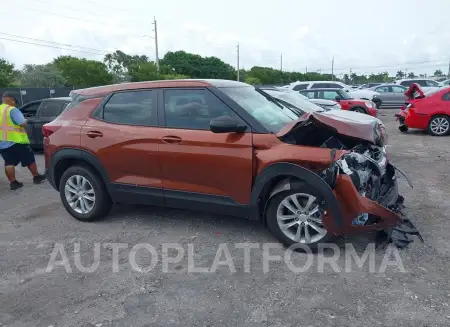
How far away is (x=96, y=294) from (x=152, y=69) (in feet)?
158

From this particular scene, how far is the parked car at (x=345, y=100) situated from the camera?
1407 centimetres

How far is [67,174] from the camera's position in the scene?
16.3 feet

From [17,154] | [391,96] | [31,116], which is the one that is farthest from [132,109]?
[391,96]

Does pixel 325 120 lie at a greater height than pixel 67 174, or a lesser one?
greater

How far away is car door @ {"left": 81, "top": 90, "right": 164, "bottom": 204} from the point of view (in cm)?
438

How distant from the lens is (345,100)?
577 inches

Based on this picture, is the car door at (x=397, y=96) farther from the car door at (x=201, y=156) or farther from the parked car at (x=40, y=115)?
the car door at (x=201, y=156)

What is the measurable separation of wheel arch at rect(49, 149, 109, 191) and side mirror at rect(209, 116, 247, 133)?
1648mm

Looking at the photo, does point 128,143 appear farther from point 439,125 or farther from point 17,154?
point 439,125

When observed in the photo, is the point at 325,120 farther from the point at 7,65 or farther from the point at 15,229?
the point at 7,65

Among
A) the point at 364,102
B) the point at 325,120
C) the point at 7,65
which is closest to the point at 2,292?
the point at 325,120

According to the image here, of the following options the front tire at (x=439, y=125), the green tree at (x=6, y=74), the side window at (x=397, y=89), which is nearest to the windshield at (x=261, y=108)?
the front tire at (x=439, y=125)

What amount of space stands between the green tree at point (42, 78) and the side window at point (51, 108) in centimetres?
3647

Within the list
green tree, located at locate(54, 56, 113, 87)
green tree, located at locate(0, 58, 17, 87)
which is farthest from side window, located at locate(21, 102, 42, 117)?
green tree, located at locate(54, 56, 113, 87)
